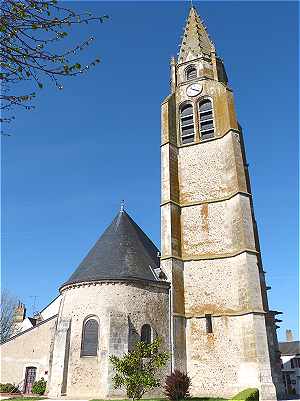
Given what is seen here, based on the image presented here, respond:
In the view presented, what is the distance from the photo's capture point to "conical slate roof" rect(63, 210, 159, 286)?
18.2 m

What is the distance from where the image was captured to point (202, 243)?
2011cm

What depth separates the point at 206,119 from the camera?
23812mm

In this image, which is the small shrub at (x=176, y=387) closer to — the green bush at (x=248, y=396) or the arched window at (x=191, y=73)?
the green bush at (x=248, y=396)

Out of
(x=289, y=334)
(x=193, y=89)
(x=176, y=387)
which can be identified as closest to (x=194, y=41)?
(x=193, y=89)

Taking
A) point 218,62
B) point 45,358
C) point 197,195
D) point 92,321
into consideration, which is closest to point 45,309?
point 45,358

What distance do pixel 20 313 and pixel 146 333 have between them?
23.2 meters

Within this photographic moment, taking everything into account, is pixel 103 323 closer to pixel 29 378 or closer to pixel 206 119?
pixel 29 378

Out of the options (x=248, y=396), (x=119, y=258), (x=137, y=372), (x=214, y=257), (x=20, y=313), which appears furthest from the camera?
(x=20, y=313)

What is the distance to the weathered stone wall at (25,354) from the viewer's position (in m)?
20.8

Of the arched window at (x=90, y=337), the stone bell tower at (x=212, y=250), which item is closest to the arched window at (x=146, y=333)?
the stone bell tower at (x=212, y=250)

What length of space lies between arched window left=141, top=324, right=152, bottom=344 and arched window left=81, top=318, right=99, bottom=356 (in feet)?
7.00

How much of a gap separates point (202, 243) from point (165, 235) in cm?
203

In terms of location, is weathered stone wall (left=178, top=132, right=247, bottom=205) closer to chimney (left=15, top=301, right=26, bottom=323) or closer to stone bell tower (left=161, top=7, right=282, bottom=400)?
stone bell tower (left=161, top=7, right=282, bottom=400)

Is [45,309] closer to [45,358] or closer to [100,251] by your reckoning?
[45,358]
